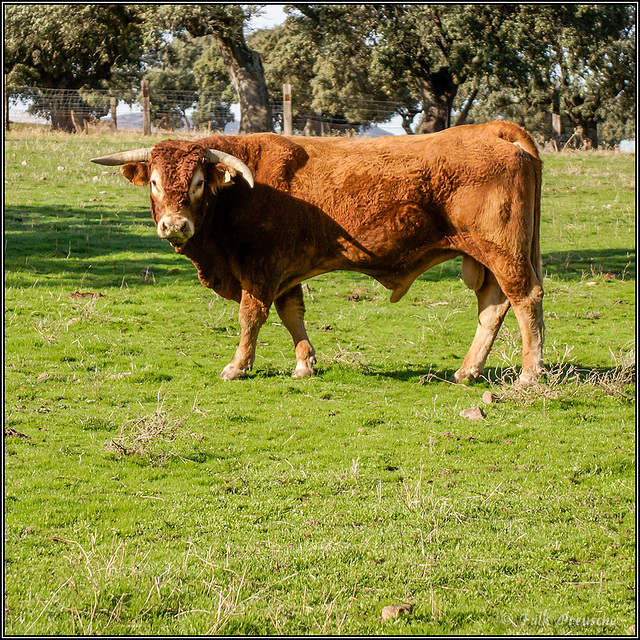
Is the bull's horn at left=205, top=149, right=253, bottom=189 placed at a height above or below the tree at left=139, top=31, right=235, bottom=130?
below

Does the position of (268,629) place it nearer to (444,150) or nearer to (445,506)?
(445,506)

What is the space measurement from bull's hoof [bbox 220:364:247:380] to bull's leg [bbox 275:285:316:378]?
619 millimetres

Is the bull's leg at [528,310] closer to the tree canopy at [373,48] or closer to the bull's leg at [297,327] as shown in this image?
the bull's leg at [297,327]

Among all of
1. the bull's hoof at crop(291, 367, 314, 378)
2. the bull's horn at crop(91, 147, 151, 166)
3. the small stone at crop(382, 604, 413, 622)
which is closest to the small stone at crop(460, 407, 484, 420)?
the bull's hoof at crop(291, 367, 314, 378)

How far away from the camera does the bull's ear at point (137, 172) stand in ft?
27.9

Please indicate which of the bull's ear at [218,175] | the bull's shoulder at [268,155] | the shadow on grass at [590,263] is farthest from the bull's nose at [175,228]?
the shadow on grass at [590,263]

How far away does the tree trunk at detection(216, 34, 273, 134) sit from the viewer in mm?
30047

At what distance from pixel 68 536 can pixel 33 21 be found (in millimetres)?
31456

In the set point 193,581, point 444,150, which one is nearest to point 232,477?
point 193,581

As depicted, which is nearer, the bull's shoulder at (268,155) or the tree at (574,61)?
the bull's shoulder at (268,155)

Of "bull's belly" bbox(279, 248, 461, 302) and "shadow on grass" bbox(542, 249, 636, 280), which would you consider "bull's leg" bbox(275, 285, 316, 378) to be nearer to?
"bull's belly" bbox(279, 248, 461, 302)

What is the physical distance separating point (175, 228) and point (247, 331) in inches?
70.4

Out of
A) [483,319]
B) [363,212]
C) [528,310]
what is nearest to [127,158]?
[363,212]

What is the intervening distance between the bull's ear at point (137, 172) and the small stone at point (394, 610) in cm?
552
